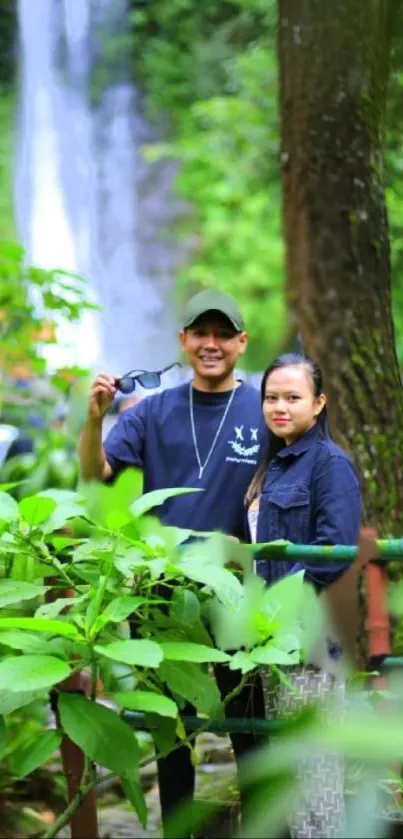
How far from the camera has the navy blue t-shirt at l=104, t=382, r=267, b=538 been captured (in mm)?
2436

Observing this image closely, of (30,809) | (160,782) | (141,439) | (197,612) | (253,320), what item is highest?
(253,320)

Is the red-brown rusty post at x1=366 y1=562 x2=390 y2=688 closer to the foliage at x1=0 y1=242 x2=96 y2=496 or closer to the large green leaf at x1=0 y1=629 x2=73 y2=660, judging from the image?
the large green leaf at x1=0 y1=629 x2=73 y2=660

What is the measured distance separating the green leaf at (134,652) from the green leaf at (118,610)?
65 millimetres

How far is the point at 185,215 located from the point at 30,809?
19.6 meters

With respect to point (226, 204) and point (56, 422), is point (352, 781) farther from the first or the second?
point (226, 204)

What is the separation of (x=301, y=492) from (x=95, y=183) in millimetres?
23201

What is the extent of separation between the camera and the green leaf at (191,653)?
1.40 m

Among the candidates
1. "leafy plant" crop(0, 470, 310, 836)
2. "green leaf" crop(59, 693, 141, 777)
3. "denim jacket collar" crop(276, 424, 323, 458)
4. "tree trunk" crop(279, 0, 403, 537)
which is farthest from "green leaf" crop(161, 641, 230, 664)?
"tree trunk" crop(279, 0, 403, 537)

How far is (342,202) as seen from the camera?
3.55 metres

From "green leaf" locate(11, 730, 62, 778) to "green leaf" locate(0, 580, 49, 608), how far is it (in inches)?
8.0

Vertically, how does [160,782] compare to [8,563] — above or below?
below

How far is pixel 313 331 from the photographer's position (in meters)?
3.51

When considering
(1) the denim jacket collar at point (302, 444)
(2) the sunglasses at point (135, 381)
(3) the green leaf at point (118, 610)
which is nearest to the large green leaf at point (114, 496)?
(3) the green leaf at point (118, 610)

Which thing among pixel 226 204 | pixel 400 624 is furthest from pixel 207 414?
pixel 226 204
